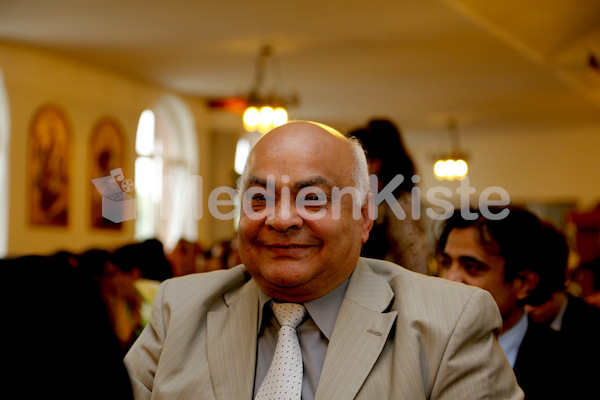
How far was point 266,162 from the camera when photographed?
1.86m

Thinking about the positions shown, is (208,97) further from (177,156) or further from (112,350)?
(112,350)

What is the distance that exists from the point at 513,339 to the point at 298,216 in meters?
1.18

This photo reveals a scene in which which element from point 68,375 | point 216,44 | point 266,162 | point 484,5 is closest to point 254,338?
point 266,162

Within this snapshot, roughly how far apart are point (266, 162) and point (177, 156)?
13.7m

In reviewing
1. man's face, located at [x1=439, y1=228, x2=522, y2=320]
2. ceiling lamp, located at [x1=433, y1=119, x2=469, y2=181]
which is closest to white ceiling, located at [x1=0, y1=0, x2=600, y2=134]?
ceiling lamp, located at [x1=433, y1=119, x2=469, y2=181]

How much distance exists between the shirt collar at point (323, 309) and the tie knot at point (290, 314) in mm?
Answer: 21

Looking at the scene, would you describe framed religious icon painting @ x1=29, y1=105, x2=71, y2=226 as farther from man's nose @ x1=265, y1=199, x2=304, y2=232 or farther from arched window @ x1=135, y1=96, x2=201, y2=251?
man's nose @ x1=265, y1=199, x2=304, y2=232

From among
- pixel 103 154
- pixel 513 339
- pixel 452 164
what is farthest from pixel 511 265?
pixel 452 164

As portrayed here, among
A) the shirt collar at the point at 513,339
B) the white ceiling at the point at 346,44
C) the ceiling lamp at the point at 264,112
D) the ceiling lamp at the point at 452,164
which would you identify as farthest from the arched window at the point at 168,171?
the shirt collar at the point at 513,339

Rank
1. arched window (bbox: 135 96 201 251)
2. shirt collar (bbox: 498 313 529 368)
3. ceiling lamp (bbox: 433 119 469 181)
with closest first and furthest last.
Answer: shirt collar (bbox: 498 313 529 368) → arched window (bbox: 135 96 201 251) → ceiling lamp (bbox: 433 119 469 181)

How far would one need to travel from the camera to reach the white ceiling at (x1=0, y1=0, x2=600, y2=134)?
8508 mm

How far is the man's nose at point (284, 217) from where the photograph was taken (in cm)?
179

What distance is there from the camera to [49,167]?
1156cm

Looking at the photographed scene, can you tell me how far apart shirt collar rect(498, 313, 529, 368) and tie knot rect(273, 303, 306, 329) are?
99 cm
